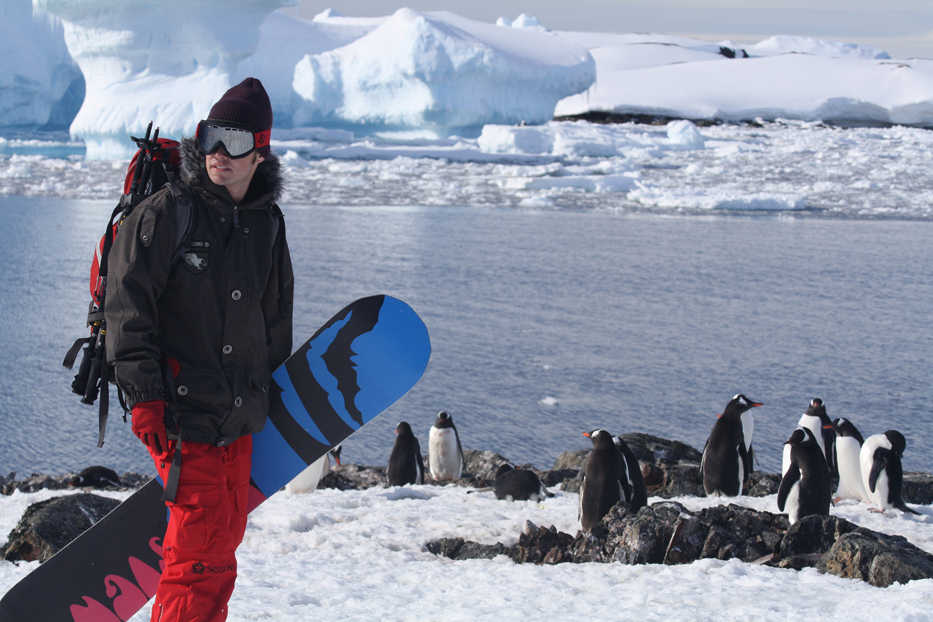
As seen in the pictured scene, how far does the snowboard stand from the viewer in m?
2.14

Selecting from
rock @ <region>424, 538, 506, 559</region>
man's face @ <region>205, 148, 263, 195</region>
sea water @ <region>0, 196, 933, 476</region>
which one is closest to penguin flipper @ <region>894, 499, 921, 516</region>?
sea water @ <region>0, 196, 933, 476</region>

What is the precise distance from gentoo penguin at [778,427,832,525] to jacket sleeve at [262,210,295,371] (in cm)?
249

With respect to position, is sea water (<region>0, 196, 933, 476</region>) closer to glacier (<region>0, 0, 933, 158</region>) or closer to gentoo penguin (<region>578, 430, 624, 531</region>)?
gentoo penguin (<region>578, 430, 624, 531</region>)

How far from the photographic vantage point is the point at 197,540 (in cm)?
181

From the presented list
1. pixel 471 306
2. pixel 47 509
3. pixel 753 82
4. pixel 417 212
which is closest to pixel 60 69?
pixel 417 212

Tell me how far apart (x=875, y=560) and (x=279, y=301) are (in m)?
1.85

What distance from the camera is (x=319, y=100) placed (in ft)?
87.7

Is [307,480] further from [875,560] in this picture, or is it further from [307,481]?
[875,560]

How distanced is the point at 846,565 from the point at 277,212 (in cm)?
194

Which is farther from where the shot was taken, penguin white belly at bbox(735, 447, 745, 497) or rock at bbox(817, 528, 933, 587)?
penguin white belly at bbox(735, 447, 745, 497)

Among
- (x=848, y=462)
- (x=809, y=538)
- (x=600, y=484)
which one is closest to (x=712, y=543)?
(x=809, y=538)

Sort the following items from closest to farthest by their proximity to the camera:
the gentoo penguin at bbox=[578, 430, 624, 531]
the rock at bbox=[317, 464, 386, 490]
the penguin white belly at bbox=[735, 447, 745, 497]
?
the gentoo penguin at bbox=[578, 430, 624, 531] → the penguin white belly at bbox=[735, 447, 745, 497] → the rock at bbox=[317, 464, 386, 490]

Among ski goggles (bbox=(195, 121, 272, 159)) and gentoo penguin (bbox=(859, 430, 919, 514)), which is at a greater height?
ski goggles (bbox=(195, 121, 272, 159))

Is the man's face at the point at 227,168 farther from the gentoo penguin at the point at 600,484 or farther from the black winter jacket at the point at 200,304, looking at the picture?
the gentoo penguin at the point at 600,484
